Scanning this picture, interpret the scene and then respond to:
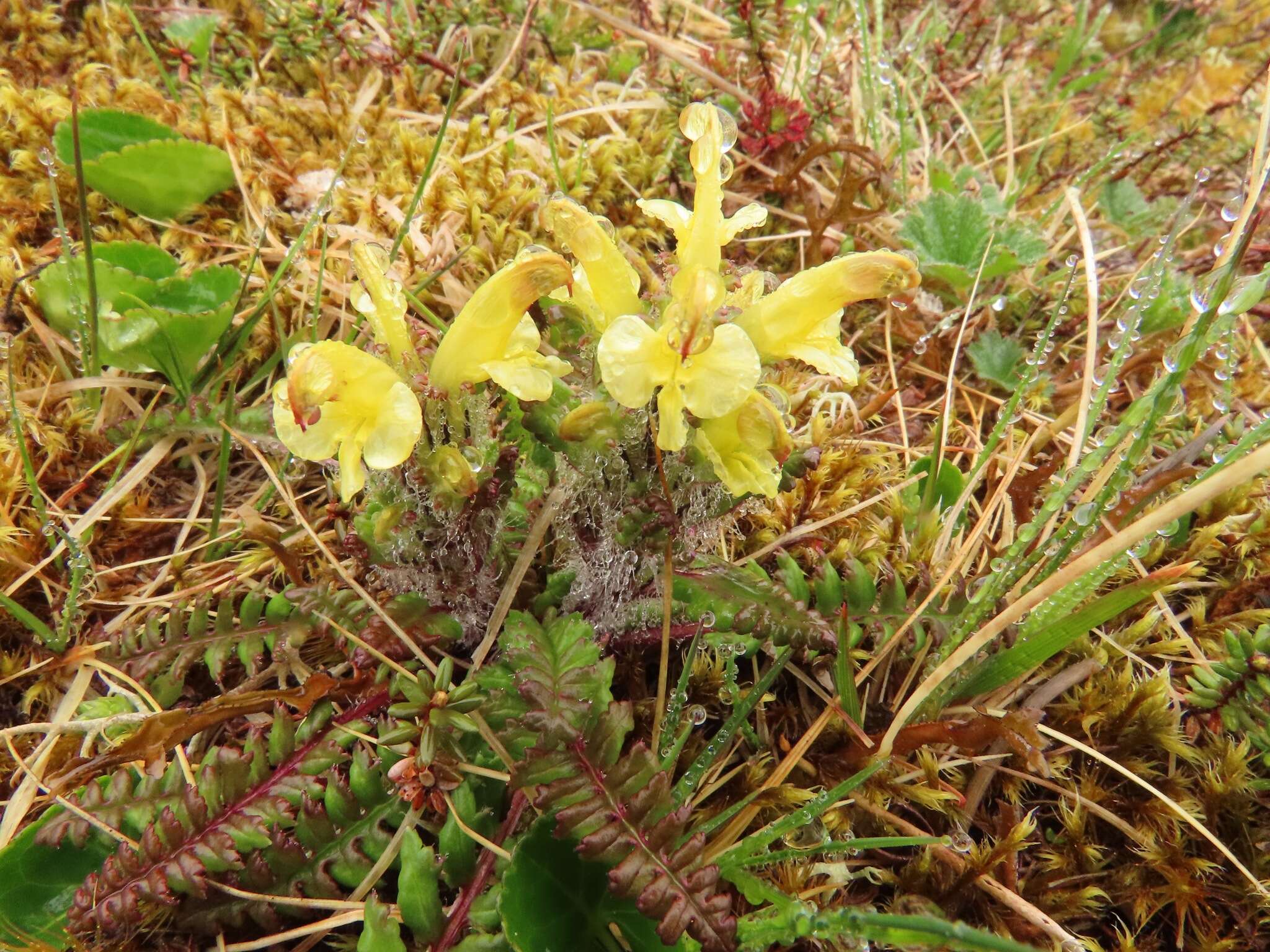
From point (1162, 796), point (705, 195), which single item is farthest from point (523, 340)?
point (1162, 796)

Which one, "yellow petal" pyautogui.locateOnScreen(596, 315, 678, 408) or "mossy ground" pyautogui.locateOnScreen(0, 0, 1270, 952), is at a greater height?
"yellow petal" pyautogui.locateOnScreen(596, 315, 678, 408)

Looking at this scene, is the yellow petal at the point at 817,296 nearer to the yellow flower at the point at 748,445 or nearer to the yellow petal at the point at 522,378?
the yellow flower at the point at 748,445

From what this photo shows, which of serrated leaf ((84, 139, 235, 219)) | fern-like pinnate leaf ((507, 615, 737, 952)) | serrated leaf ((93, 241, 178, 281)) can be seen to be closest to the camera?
fern-like pinnate leaf ((507, 615, 737, 952))

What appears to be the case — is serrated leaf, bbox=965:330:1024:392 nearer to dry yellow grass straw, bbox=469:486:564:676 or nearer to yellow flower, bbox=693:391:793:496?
yellow flower, bbox=693:391:793:496

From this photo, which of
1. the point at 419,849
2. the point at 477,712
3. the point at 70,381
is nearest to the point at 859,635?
the point at 477,712

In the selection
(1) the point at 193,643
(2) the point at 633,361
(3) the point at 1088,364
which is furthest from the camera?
(3) the point at 1088,364

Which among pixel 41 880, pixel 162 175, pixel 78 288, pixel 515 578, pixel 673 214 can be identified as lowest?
pixel 41 880

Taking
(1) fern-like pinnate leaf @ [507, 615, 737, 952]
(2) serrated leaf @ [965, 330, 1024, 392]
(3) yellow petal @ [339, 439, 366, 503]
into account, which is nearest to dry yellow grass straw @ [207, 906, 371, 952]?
(1) fern-like pinnate leaf @ [507, 615, 737, 952]

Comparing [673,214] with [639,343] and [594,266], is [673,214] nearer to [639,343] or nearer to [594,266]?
[594,266]

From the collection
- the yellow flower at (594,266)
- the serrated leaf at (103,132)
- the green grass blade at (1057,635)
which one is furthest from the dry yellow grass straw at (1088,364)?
the serrated leaf at (103,132)
